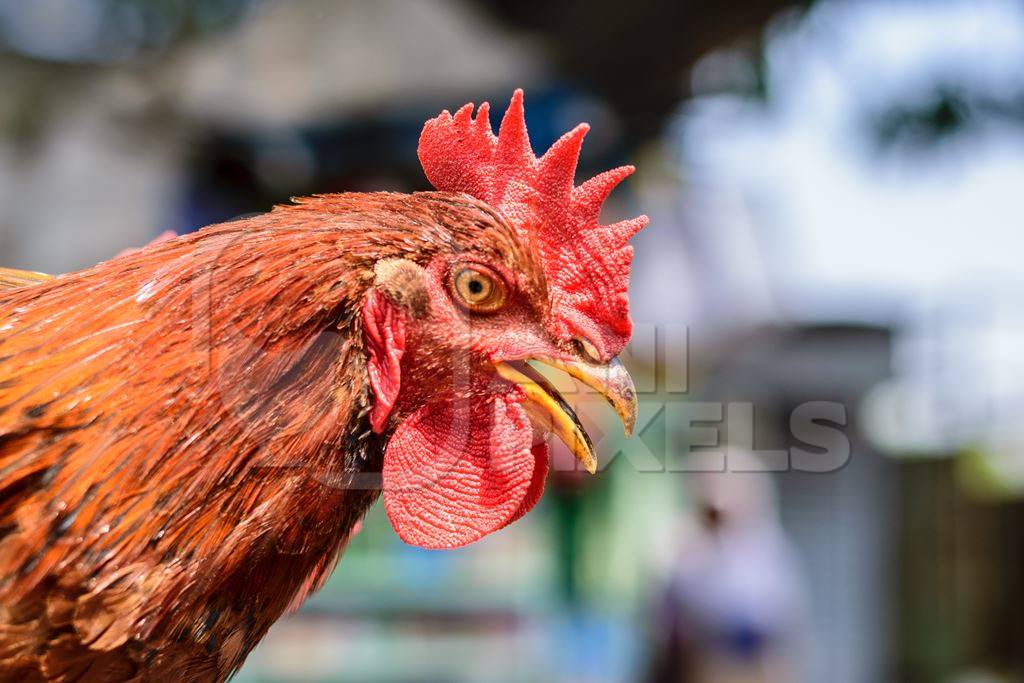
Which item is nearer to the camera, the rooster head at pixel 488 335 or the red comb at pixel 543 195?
the rooster head at pixel 488 335

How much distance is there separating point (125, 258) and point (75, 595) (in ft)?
2.18

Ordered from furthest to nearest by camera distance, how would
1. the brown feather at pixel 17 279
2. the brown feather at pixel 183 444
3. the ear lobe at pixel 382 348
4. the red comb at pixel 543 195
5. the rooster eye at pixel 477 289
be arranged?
the red comb at pixel 543 195
the brown feather at pixel 17 279
the rooster eye at pixel 477 289
the ear lobe at pixel 382 348
the brown feather at pixel 183 444

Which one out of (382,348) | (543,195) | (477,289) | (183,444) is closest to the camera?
(183,444)

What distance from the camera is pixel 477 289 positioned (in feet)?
6.40

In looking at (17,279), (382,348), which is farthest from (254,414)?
(17,279)

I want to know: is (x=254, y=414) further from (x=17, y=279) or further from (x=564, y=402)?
(x=17, y=279)

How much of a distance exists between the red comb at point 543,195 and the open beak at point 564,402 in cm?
14

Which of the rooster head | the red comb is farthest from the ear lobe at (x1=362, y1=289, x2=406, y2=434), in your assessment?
the red comb

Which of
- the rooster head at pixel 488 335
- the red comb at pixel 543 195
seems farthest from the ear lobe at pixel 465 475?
the red comb at pixel 543 195

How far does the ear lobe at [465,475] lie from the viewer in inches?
77.5

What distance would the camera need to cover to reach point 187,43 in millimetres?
7254

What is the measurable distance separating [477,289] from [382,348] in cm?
24

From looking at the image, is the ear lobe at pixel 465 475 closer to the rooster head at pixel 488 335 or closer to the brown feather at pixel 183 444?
the rooster head at pixel 488 335

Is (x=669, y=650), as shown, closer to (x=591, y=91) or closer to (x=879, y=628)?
(x=591, y=91)
